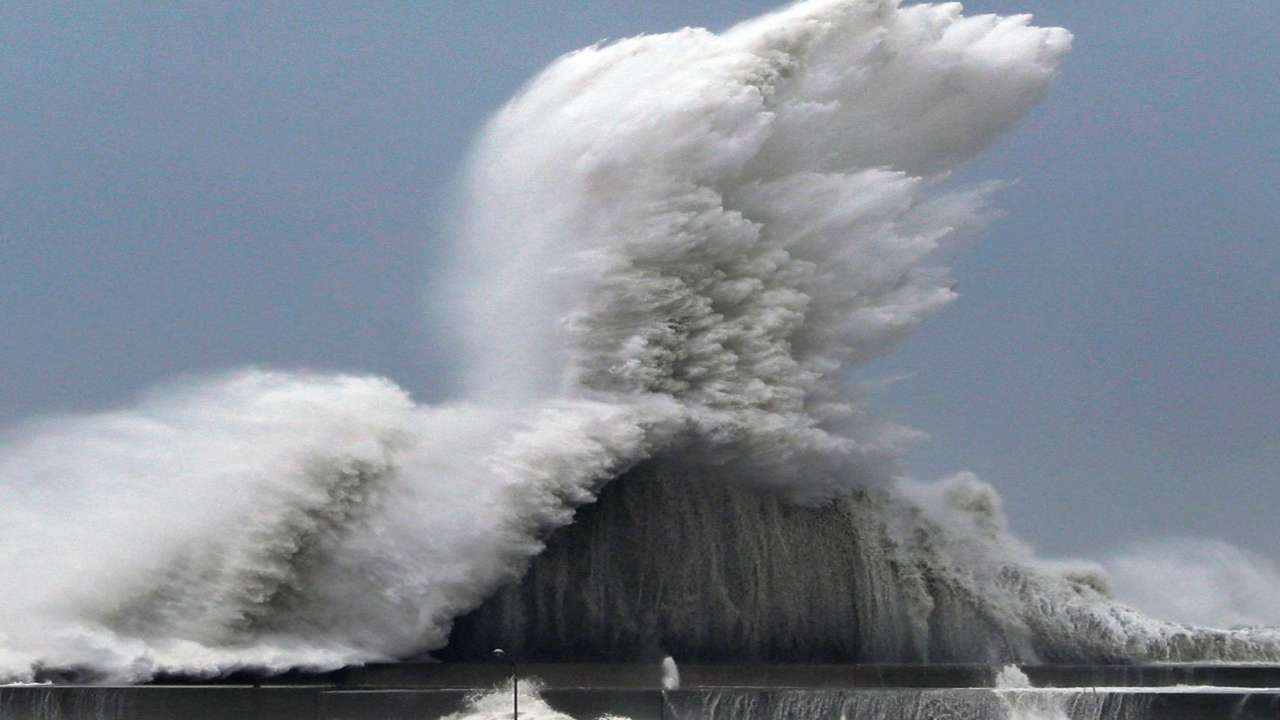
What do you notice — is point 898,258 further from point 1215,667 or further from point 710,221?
point 1215,667

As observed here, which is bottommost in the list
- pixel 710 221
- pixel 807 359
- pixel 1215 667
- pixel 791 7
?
pixel 1215 667

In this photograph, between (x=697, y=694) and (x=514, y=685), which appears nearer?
(x=514, y=685)

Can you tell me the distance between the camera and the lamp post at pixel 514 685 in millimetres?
20703

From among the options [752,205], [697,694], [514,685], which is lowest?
[697,694]

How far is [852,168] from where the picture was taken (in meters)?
25.6

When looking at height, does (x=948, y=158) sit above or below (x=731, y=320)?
above

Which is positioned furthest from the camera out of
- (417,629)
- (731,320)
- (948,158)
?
(948,158)

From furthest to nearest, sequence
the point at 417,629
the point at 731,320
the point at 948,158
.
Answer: the point at 948,158
the point at 731,320
the point at 417,629

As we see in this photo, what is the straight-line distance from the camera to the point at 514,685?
21.3 metres

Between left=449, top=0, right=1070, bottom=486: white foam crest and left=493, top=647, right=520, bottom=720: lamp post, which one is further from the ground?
left=449, top=0, right=1070, bottom=486: white foam crest

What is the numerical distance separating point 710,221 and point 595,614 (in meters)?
5.24

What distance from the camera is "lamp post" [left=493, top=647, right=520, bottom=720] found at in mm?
20703

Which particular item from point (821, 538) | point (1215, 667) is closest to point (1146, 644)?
point (1215, 667)

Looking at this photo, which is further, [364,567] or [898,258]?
[898,258]
